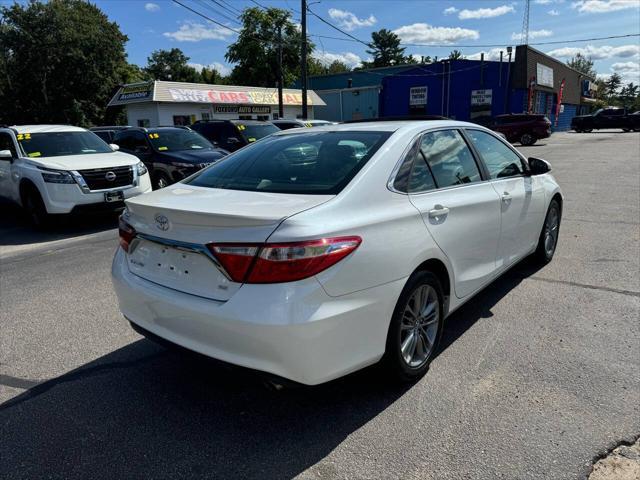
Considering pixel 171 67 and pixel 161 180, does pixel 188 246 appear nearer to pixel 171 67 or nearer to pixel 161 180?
pixel 161 180

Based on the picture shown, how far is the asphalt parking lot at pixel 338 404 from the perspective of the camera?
2393mm

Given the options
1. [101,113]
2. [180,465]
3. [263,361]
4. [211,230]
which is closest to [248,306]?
[263,361]

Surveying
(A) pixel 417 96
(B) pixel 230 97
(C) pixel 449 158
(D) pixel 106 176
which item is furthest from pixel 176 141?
(A) pixel 417 96

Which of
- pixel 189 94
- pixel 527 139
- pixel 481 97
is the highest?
pixel 481 97

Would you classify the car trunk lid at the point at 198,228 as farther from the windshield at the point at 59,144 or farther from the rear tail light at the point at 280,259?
the windshield at the point at 59,144

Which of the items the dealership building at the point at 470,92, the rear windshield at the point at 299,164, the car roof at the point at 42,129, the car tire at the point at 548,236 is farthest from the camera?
the dealership building at the point at 470,92

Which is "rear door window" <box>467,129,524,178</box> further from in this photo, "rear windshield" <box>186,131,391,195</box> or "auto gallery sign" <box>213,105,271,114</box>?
"auto gallery sign" <box>213,105,271,114</box>

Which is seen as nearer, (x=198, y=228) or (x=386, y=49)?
(x=198, y=228)

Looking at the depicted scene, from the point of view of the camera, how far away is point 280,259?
223 cm

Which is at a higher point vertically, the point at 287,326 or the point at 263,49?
the point at 263,49

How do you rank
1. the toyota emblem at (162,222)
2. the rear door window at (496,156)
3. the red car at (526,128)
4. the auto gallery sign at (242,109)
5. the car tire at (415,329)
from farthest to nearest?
1. the auto gallery sign at (242,109)
2. the red car at (526,128)
3. the rear door window at (496,156)
4. the car tire at (415,329)
5. the toyota emblem at (162,222)

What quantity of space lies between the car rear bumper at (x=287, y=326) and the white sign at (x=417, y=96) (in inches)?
1665

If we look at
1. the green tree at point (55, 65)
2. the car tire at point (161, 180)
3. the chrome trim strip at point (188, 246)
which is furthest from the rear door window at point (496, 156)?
the green tree at point (55, 65)

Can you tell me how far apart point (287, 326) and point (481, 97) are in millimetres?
41236
